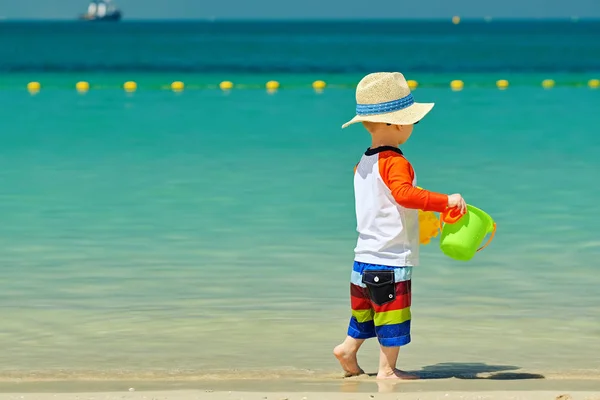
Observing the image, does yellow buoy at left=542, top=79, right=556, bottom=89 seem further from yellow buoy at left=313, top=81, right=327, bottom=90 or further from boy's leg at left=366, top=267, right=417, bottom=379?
boy's leg at left=366, top=267, right=417, bottom=379

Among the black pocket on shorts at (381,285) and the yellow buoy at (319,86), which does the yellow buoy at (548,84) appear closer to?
the yellow buoy at (319,86)

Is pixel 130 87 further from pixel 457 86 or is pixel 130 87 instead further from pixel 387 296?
pixel 387 296

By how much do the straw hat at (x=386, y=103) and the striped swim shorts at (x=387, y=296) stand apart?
0.60 metres

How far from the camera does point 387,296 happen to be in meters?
4.79

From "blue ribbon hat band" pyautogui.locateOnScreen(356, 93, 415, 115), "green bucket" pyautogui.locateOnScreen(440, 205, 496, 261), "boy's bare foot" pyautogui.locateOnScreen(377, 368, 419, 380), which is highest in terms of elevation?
"blue ribbon hat band" pyautogui.locateOnScreen(356, 93, 415, 115)

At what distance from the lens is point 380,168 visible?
15.5 feet

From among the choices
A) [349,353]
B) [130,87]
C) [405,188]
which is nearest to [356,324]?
[349,353]

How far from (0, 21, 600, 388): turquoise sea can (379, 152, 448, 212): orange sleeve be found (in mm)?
978

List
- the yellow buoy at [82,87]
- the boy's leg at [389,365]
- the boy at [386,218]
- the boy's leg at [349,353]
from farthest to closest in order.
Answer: the yellow buoy at [82,87] → the boy's leg at [349,353] → the boy's leg at [389,365] → the boy at [386,218]

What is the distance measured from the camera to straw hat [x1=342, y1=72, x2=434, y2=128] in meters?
4.79

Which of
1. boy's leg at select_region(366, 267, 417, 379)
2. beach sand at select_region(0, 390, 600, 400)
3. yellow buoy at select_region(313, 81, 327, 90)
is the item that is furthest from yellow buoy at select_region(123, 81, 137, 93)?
beach sand at select_region(0, 390, 600, 400)

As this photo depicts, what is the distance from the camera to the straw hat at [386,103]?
4.79m

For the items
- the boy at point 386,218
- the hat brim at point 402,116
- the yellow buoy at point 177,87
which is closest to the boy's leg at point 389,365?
the boy at point 386,218

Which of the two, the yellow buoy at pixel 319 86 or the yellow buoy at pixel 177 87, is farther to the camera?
the yellow buoy at pixel 319 86
